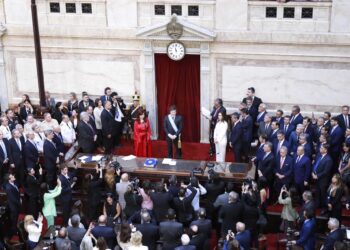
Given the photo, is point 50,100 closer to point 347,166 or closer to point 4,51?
point 4,51

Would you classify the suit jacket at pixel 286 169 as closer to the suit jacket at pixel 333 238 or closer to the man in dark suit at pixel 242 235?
the suit jacket at pixel 333 238

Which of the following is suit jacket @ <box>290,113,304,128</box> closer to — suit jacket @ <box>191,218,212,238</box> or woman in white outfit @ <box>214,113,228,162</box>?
woman in white outfit @ <box>214,113,228,162</box>

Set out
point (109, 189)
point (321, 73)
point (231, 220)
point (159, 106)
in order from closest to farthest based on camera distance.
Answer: point (231, 220) → point (109, 189) → point (321, 73) → point (159, 106)

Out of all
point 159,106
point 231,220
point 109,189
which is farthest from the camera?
point 159,106

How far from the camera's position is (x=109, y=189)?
15406mm

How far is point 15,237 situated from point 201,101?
6670 millimetres

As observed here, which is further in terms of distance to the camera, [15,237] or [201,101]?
[201,101]

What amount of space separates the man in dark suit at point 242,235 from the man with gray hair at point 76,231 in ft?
10.1

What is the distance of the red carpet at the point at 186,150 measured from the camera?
61.0 ft

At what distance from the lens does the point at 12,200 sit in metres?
15.2

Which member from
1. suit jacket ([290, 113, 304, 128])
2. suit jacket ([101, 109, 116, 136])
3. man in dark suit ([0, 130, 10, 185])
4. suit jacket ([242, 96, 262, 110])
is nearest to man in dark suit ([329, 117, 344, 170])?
suit jacket ([290, 113, 304, 128])

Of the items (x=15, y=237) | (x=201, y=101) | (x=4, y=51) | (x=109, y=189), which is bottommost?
(x=15, y=237)

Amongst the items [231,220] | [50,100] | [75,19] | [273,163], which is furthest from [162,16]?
[231,220]

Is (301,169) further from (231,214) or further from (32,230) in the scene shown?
(32,230)
